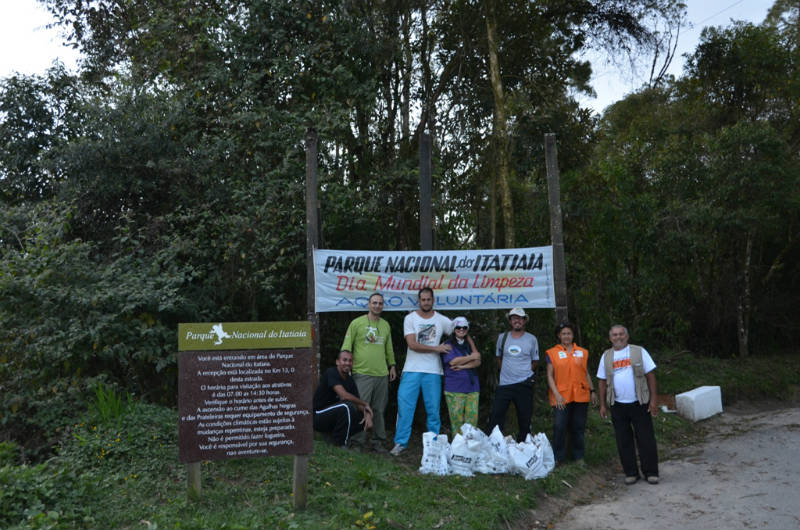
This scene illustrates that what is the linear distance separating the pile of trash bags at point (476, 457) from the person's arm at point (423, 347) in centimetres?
103

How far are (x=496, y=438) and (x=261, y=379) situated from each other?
295 cm

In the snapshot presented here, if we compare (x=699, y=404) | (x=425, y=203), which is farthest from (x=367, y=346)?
(x=699, y=404)

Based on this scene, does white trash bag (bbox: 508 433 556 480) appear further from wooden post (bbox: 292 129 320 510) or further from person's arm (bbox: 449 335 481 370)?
wooden post (bbox: 292 129 320 510)

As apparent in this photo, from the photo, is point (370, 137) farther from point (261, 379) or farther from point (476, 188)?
point (261, 379)

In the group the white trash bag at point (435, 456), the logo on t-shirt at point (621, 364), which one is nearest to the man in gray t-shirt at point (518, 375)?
the logo on t-shirt at point (621, 364)

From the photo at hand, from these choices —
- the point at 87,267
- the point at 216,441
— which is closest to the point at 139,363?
the point at 87,267

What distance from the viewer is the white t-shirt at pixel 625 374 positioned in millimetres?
7465

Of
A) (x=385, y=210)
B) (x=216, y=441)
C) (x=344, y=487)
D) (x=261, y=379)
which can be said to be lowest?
(x=344, y=487)

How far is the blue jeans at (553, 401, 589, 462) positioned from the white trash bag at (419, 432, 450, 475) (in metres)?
1.59

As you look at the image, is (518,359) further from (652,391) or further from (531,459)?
(652,391)

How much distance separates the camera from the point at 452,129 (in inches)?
499

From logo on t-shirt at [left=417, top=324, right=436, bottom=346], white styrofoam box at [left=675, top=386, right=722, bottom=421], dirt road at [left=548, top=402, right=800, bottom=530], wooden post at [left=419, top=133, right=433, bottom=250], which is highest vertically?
wooden post at [left=419, top=133, right=433, bottom=250]

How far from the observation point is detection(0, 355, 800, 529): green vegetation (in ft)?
16.9

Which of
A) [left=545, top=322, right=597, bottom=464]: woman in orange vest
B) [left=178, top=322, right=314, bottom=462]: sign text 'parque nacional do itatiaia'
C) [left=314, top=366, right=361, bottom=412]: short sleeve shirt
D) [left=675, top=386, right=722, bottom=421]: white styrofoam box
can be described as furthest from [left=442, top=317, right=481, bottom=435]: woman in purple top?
[left=675, top=386, right=722, bottom=421]: white styrofoam box
